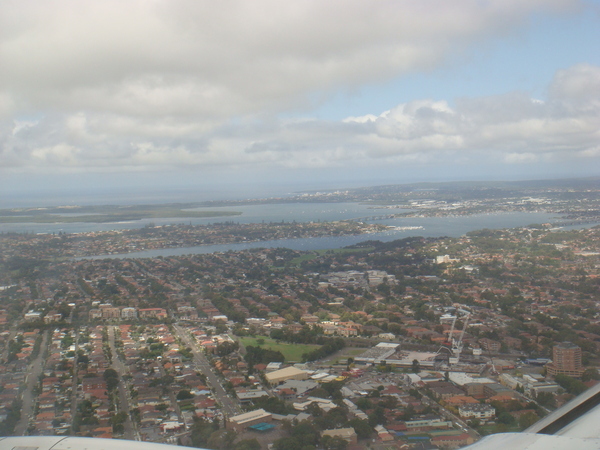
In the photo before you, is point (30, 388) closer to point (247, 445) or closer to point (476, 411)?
point (247, 445)

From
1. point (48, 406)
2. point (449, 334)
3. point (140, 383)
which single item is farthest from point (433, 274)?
point (48, 406)

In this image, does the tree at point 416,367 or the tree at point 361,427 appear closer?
the tree at point 361,427

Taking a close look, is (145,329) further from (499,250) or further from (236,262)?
(499,250)

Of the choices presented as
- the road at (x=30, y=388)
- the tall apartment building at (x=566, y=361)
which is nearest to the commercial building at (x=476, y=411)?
the tall apartment building at (x=566, y=361)

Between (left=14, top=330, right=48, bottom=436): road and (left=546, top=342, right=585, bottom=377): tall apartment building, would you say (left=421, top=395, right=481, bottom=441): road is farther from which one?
(left=14, top=330, right=48, bottom=436): road

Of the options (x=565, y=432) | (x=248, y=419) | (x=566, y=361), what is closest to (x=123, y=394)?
(x=248, y=419)

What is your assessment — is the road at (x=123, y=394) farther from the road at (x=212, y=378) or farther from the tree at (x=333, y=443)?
the tree at (x=333, y=443)
